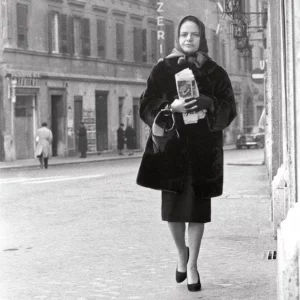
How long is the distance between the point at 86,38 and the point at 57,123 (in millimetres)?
4983

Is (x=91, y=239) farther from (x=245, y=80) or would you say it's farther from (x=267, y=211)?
(x=245, y=80)

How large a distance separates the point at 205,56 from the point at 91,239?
3.68 m

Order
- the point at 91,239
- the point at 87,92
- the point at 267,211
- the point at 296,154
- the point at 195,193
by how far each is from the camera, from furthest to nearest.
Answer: the point at 87,92, the point at 267,211, the point at 91,239, the point at 195,193, the point at 296,154

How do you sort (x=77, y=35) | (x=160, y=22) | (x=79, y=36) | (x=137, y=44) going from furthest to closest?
(x=160, y=22)
(x=137, y=44)
(x=79, y=36)
(x=77, y=35)

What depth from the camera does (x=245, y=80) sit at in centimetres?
6569

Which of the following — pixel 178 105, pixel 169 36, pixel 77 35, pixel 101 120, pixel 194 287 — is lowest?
pixel 194 287

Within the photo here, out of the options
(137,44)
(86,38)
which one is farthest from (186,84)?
(137,44)

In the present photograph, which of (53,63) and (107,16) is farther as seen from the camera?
(107,16)

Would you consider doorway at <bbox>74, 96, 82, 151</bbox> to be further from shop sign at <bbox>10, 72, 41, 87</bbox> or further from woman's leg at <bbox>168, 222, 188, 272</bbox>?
woman's leg at <bbox>168, 222, 188, 272</bbox>

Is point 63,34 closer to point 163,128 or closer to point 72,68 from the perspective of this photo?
point 72,68

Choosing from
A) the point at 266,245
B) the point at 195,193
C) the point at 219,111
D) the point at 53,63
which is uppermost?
the point at 53,63

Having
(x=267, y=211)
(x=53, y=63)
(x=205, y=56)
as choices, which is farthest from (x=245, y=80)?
(x=205, y=56)

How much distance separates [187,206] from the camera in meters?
6.95

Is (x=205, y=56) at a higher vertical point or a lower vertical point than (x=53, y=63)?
lower
